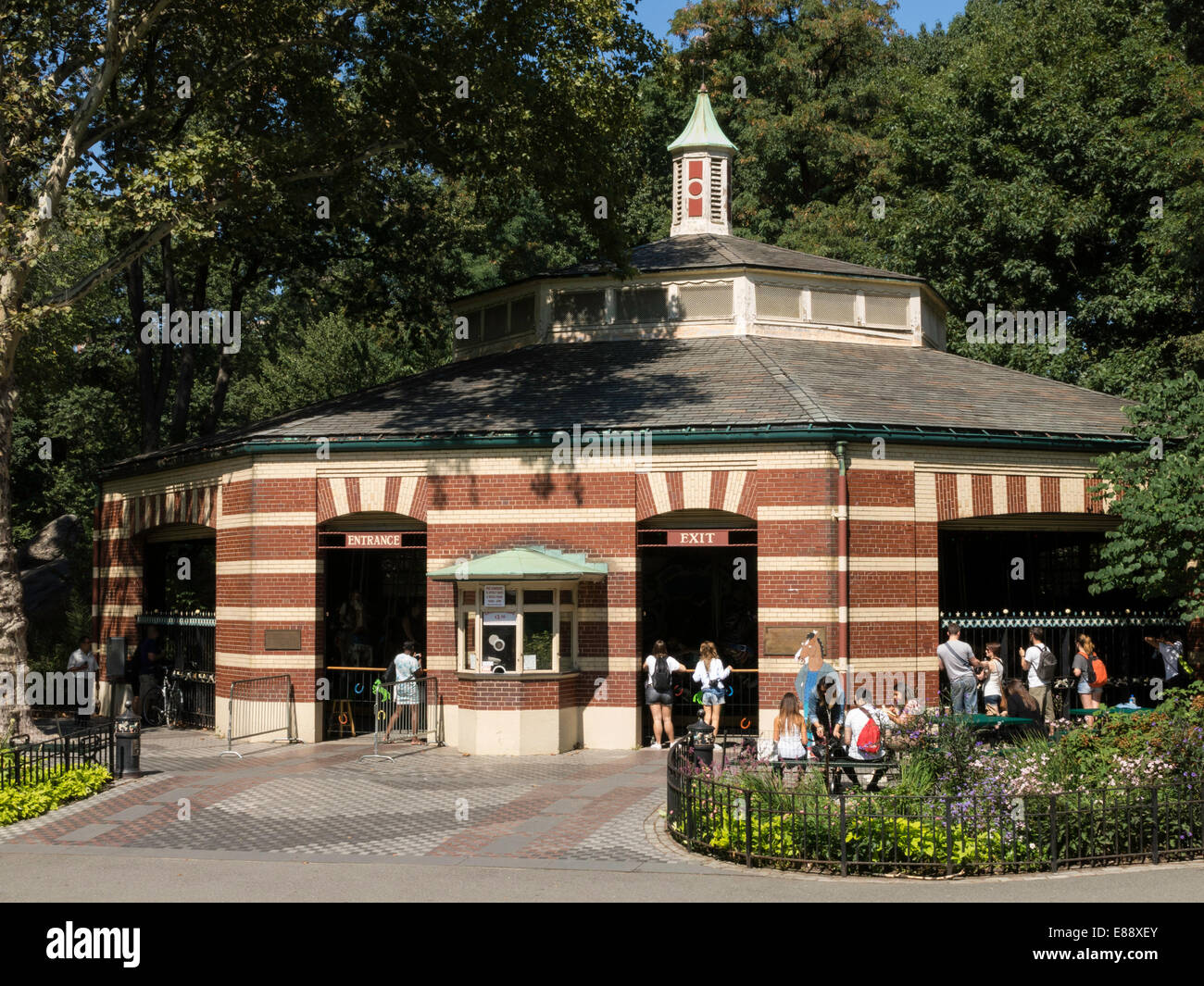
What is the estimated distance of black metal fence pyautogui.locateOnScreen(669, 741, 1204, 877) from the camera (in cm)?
1150

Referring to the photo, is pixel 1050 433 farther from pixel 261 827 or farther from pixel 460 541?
pixel 261 827

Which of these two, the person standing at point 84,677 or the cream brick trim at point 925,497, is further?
the person standing at point 84,677

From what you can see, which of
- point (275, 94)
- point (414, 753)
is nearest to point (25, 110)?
point (275, 94)

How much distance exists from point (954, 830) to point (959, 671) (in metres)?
8.07

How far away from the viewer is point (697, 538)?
820 inches

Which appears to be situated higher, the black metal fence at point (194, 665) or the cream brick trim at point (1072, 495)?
the cream brick trim at point (1072, 495)

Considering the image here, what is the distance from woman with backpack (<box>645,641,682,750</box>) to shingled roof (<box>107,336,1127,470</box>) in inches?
146

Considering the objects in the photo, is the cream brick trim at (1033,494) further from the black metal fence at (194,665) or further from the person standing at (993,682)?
the black metal fence at (194,665)

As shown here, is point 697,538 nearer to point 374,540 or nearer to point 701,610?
point 701,610

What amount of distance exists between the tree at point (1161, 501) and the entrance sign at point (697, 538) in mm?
5835

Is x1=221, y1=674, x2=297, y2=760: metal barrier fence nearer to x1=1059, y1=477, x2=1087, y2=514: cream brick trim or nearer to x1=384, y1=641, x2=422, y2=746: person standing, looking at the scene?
x1=384, y1=641, x2=422, y2=746: person standing

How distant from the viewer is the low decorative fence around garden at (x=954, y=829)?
1150 centimetres
